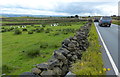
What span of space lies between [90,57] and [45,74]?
161 cm

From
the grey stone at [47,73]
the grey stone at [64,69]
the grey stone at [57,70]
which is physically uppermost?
the grey stone at [47,73]

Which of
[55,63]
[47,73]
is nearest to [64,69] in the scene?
[55,63]

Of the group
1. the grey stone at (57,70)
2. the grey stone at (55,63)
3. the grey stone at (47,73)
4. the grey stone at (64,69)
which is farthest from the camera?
the grey stone at (64,69)

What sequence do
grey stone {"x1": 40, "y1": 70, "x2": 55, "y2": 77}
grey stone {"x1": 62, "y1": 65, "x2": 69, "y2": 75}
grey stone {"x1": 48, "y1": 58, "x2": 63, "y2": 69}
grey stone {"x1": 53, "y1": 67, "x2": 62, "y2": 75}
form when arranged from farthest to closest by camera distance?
grey stone {"x1": 62, "y1": 65, "x2": 69, "y2": 75}, grey stone {"x1": 48, "y1": 58, "x2": 63, "y2": 69}, grey stone {"x1": 53, "y1": 67, "x2": 62, "y2": 75}, grey stone {"x1": 40, "y1": 70, "x2": 55, "y2": 77}

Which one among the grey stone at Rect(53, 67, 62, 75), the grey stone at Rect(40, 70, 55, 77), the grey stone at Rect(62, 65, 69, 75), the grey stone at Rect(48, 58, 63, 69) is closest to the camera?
the grey stone at Rect(40, 70, 55, 77)

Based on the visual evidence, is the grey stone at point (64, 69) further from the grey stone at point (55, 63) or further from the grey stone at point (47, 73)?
the grey stone at point (47, 73)

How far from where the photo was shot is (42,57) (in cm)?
842

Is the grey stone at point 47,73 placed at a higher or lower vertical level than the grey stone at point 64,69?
higher

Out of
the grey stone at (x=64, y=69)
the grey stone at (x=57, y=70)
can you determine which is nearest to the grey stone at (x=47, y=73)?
the grey stone at (x=57, y=70)

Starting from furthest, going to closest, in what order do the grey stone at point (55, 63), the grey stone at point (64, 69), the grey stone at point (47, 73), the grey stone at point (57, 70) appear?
1. the grey stone at point (64, 69)
2. the grey stone at point (55, 63)
3. the grey stone at point (57, 70)
4. the grey stone at point (47, 73)

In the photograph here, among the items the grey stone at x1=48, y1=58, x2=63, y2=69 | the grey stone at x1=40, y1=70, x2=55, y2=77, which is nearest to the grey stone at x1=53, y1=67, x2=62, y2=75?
the grey stone at x1=48, y1=58, x2=63, y2=69

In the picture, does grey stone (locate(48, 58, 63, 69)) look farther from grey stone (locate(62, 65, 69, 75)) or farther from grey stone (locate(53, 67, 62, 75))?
grey stone (locate(62, 65, 69, 75))

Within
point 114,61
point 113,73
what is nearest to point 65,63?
point 113,73

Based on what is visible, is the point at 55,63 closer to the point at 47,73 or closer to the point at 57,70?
the point at 57,70
